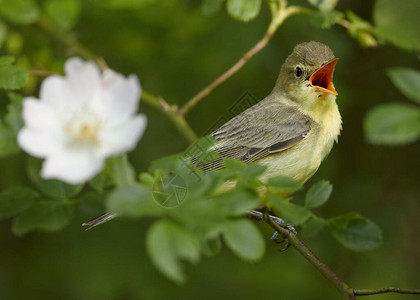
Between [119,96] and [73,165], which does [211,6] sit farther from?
[73,165]

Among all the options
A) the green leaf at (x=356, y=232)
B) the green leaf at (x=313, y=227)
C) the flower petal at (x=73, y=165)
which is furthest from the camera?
the green leaf at (x=313, y=227)

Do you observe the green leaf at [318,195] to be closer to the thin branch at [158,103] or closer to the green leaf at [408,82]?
the green leaf at [408,82]

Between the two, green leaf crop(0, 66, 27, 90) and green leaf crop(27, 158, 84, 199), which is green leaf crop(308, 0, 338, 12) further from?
green leaf crop(27, 158, 84, 199)

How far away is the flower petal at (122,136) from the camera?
1.51 meters

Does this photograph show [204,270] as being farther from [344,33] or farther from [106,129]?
[106,129]

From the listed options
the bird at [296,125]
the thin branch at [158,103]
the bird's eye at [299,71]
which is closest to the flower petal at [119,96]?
the thin branch at [158,103]

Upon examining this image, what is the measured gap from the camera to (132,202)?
1440mm

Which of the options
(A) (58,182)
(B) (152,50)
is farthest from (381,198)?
(A) (58,182)

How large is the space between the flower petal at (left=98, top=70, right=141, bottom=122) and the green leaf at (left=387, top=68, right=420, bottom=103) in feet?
2.29

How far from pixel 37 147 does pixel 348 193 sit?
3.44 metres

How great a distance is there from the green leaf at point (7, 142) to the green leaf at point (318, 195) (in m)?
0.96

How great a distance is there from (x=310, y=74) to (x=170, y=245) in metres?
2.32

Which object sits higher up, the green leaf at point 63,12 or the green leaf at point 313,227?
the green leaf at point 63,12

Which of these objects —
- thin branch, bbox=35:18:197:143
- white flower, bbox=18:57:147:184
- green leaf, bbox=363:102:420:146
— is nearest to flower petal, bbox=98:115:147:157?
white flower, bbox=18:57:147:184
